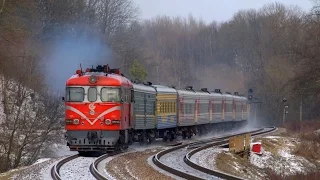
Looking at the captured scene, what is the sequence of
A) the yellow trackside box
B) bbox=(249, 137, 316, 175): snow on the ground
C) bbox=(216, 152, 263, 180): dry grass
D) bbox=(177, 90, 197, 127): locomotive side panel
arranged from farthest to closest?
1. bbox=(177, 90, 197, 127): locomotive side panel
2. the yellow trackside box
3. bbox=(249, 137, 316, 175): snow on the ground
4. bbox=(216, 152, 263, 180): dry grass

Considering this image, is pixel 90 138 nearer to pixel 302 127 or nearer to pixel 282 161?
pixel 282 161

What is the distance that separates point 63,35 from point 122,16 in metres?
19.7

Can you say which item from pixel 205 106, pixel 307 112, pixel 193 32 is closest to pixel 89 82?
pixel 205 106

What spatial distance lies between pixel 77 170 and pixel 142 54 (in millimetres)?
64378

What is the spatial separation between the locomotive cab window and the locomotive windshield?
2.57ft

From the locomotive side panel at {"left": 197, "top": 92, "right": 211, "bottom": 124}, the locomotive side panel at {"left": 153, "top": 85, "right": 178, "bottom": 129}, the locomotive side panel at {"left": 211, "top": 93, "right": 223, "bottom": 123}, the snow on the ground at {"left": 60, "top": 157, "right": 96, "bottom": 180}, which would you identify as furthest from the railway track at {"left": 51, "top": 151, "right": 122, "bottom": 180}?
the locomotive side panel at {"left": 211, "top": 93, "right": 223, "bottom": 123}

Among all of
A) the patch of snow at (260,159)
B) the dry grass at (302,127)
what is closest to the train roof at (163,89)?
the patch of snow at (260,159)

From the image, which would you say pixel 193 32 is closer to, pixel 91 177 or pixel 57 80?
pixel 57 80

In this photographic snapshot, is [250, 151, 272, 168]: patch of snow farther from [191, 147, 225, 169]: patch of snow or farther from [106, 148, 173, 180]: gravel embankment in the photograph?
[106, 148, 173, 180]: gravel embankment

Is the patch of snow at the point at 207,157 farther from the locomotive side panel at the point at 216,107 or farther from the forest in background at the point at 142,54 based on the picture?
the locomotive side panel at the point at 216,107

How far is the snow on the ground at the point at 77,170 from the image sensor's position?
15609 millimetres

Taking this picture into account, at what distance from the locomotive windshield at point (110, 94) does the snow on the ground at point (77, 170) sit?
104 inches

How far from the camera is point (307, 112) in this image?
6600 centimetres

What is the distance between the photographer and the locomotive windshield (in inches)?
859
